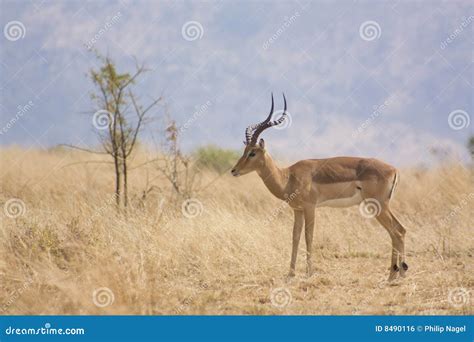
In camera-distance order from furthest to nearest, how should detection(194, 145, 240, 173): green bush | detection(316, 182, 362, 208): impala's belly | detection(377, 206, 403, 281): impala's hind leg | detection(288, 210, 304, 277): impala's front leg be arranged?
detection(194, 145, 240, 173): green bush, detection(316, 182, 362, 208): impala's belly, detection(377, 206, 403, 281): impala's hind leg, detection(288, 210, 304, 277): impala's front leg

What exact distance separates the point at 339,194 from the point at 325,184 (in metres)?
0.25

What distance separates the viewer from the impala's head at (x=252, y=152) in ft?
30.5

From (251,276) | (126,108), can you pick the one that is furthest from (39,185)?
(251,276)

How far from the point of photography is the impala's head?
930cm

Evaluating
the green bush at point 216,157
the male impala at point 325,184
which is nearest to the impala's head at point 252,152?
the male impala at point 325,184

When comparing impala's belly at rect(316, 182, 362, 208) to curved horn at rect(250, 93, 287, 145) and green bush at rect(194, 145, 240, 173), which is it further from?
green bush at rect(194, 145, 240, 173)

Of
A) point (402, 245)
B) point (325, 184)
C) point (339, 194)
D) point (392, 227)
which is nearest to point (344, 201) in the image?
point (339, 194)

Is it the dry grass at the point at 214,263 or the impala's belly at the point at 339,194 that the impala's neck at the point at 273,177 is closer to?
the impala's belly at the point at 339,194

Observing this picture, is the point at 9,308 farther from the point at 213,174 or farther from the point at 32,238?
the point at 213,174

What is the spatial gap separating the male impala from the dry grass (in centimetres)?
60

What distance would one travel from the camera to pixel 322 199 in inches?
366

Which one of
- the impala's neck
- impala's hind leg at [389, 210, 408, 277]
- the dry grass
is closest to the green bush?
the dry grass

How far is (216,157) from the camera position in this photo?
2275 cm

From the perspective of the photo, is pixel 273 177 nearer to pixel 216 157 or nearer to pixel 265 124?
pixel 265 124
